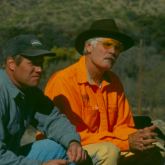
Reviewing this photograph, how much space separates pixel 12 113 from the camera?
2.18 m

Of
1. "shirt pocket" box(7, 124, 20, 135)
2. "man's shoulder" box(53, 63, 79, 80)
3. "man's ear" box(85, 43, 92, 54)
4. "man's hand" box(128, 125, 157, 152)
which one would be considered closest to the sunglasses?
"man's ear" box(85, 43, 92, 54)

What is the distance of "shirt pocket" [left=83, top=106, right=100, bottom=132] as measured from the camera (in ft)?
9.83

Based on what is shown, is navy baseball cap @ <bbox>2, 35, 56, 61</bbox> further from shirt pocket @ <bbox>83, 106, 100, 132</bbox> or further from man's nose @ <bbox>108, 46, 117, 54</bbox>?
man's nose @ <bbox>108, 46, 117, 54</bbox>

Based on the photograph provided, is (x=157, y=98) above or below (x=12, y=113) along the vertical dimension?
below

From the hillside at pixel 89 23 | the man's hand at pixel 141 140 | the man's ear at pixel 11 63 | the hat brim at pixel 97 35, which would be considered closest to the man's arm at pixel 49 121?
the man's ear at pixel 11 63

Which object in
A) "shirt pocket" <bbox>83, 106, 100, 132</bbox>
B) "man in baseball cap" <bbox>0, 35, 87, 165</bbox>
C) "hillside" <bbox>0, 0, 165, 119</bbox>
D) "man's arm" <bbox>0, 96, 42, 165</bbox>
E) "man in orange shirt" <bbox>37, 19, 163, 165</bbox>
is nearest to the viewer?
"man's arm" <bbox>0, 96, 42, 165</bbox>

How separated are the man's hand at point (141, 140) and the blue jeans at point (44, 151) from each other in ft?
2.82

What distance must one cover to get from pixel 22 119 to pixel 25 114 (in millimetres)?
65

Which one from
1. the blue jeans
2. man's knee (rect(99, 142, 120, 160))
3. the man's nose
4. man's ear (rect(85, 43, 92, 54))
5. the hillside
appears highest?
the hillside

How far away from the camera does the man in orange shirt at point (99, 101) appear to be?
2877mm

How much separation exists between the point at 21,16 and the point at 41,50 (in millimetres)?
26029

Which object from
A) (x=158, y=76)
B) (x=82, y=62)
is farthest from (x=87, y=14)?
(x=82, y=62)

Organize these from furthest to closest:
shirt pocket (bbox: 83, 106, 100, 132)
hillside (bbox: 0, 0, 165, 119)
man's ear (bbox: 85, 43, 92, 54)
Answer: hillside (bbox: 0, 0, 165, 119)
man's ear (bbox: 85, 43, 92, 54)
shirt pocket (bbox: 83, 106, 100, 132)

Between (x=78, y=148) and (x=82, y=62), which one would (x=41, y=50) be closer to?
(x=78, y=148)
